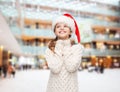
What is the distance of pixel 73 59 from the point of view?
12.8 feet

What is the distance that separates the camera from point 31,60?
2675 inches

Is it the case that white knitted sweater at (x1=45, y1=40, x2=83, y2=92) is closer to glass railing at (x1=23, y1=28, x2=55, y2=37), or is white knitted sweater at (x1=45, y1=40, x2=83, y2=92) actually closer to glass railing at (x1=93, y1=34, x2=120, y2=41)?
glass railing at (x1=23, y1=28, x2=55, y2=37)

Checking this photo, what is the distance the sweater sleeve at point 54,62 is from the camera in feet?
12.7

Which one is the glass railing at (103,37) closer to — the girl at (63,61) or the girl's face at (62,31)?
the girl's face at (62,31)

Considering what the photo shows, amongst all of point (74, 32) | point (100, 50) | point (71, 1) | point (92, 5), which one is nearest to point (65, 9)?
point (71, 1)

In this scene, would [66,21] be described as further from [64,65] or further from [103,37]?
[103,37]

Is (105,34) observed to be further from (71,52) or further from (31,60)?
(71,52)

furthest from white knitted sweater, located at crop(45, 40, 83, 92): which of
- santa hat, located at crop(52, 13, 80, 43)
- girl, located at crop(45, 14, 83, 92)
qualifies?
santa hat, located at crop(52, 13, 80, 43)

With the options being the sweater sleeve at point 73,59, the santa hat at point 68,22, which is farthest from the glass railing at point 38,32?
the sweater sleeve at point 73,59

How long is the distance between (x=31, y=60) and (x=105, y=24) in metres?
16.8

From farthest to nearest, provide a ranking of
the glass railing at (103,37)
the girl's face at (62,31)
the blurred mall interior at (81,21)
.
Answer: the glass railing at (103,37)
the blurred mall interior at (81,21)
the girl's face at (62,31)

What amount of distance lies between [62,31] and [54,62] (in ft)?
1.44

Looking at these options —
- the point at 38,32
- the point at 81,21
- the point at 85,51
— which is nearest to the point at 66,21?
the point at 81,21

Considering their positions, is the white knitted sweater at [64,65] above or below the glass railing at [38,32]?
Result: above
